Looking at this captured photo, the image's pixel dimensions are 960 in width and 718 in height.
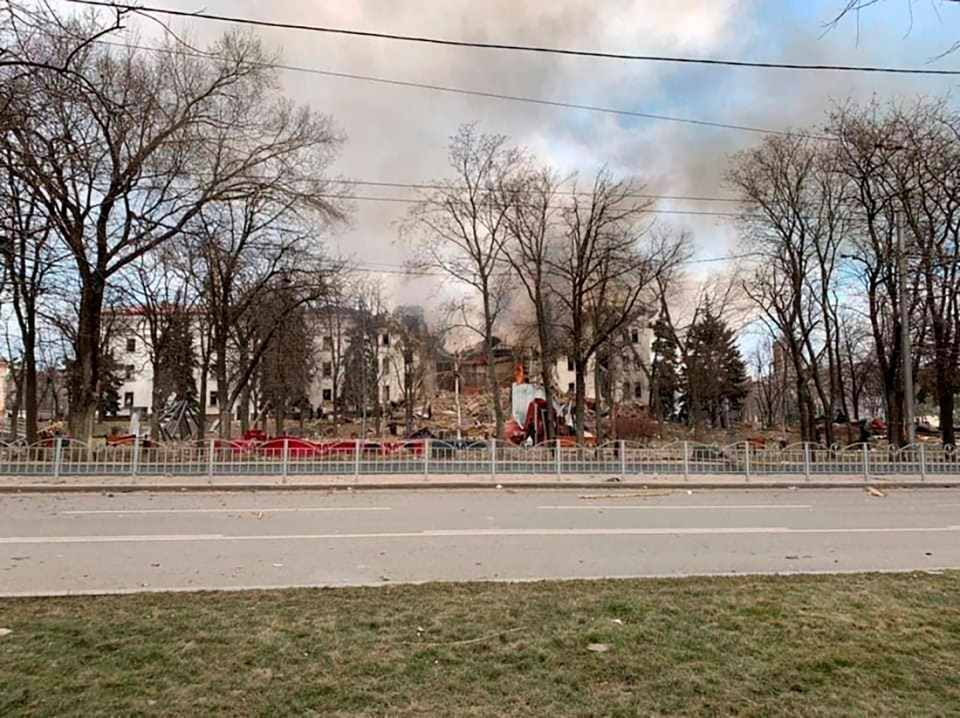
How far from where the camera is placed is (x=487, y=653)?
4699mm

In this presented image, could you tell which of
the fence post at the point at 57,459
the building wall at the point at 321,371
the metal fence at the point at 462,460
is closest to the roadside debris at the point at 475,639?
the metal fence at the point at 462,460

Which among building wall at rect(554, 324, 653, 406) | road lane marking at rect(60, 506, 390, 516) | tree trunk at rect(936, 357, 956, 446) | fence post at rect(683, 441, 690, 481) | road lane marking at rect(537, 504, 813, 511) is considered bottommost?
road lane marking at rect(537, 504, 813, 511)

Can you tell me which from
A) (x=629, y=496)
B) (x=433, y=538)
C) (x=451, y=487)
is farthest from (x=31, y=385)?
(x=433, y=538)

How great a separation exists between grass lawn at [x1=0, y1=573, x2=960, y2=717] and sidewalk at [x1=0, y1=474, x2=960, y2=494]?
36.7 feet

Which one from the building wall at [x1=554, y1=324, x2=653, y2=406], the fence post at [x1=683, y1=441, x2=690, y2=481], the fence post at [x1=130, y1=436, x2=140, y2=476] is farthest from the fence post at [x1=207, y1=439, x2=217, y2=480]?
the building wall at [x1=554, y1=324, x2=653, y2=406]

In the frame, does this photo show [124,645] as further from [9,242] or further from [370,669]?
[9,242]

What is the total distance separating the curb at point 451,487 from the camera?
1617cm

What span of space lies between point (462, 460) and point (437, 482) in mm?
1827

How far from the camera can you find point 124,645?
4.74 m

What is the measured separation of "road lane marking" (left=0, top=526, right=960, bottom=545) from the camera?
31.9ft

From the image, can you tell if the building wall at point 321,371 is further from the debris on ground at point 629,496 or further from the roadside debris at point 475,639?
the roadside debris at point 475,639

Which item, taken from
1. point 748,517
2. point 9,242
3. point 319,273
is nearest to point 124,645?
point 9,242

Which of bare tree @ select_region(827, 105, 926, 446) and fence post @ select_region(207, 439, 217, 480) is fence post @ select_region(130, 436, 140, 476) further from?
bare tree @ select_region(827, 105, 926, 446)

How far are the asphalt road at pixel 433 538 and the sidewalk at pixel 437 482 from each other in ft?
3.87
